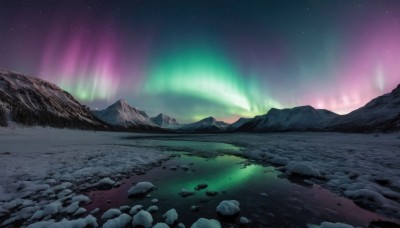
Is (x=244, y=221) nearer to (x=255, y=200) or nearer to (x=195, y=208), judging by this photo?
(x=195, y=208)

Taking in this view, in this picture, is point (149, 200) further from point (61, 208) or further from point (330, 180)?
point (330, 180)

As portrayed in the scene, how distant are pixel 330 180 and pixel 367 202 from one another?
12.2 ft

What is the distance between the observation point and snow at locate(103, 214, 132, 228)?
6844 millimetres

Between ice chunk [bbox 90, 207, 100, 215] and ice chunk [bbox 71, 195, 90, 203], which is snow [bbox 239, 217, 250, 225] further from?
ice chunk [bbox 71, 195, 90, 203]

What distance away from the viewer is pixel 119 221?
714 cm

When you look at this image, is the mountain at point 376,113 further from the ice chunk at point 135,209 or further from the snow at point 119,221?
the snow at point 119,221

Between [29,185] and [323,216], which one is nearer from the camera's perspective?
[323,216]

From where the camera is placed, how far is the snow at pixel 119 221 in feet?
22.5

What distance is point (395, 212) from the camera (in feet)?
26.0

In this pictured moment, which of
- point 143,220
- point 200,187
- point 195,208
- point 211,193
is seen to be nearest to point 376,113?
point 200,187

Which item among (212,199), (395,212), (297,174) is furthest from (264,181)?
(395,212)

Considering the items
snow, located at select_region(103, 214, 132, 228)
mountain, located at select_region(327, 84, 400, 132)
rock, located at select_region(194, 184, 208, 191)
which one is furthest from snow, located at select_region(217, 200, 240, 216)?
mountain, located at select_region(327, 84, 400, 132)

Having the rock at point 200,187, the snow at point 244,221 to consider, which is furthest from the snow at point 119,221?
the rock at point 200,187

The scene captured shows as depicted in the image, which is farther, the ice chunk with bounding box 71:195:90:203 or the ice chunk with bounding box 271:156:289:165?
the ice chunk with bounding box 271:156:289:165
